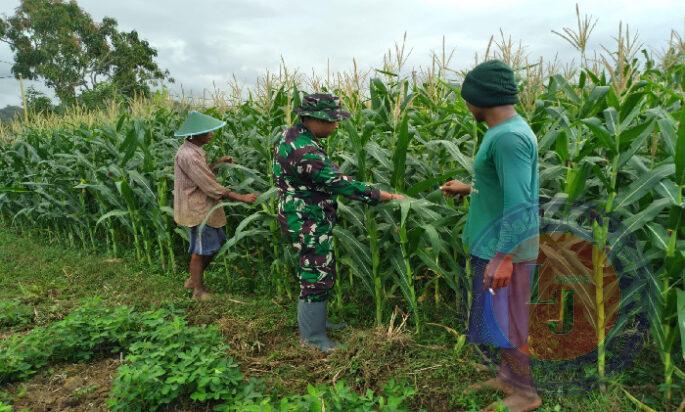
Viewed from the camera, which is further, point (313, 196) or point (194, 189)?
point (194, 189)

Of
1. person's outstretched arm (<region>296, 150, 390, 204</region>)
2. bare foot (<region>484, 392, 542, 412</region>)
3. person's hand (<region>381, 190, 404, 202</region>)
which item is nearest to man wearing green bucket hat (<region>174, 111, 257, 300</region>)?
person's outstretched arm (<region>296, 150, 390, 204</region>)

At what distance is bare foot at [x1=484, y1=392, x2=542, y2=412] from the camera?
2621mm

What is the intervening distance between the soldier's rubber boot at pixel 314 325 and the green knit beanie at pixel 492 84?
1.87m

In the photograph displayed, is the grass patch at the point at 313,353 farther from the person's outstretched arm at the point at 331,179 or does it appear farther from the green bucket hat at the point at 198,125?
the green bucket hat at the point at 198,125

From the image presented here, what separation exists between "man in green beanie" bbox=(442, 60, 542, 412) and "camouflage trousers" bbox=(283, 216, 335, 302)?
0.99 meters

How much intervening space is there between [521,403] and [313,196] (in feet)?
5.81

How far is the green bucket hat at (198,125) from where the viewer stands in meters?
4.34

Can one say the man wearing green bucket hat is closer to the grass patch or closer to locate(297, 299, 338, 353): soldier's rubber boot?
the grass patch

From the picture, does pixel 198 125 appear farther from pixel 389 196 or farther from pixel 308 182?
pixel 389 196

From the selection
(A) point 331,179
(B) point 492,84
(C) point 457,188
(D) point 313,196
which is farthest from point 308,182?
(B) point 492,84

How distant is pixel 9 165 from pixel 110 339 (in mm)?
6343

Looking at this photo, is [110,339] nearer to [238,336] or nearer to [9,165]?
[238,336]

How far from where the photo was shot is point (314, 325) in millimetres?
3521

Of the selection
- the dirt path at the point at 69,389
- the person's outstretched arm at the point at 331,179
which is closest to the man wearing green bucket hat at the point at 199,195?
the person's outstretched arm at the point at 331,179
